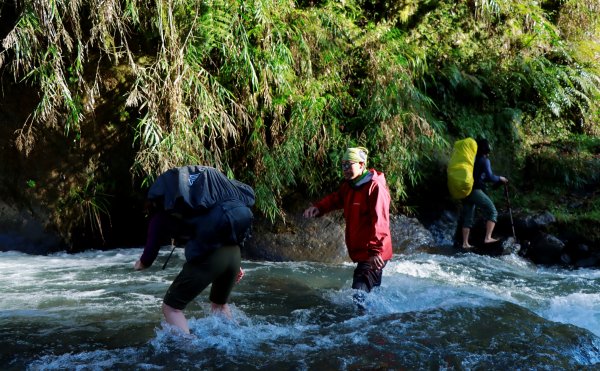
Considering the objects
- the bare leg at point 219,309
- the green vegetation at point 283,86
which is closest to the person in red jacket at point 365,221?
the bare leg at point 219,309

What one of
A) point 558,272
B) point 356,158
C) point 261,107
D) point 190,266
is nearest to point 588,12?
point 558,272

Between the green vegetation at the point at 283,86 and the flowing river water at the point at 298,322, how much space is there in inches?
72.5

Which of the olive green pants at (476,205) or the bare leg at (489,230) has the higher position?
the olive green pants at (476,205)

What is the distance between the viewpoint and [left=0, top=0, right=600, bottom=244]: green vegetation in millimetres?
8352

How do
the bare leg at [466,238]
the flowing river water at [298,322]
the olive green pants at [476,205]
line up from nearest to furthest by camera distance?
the flowing river water at [298,322] < the bare leg at [466,238] < the olive green pants at [476,205]

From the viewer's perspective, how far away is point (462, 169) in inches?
409

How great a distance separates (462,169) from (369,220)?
15.9 feet

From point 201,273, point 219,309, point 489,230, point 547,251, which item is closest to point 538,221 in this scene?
point 547,251

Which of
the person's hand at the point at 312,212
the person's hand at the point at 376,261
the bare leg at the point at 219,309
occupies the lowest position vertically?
the bare leg at the point at 219,309

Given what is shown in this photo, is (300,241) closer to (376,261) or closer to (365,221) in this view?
(365,221)

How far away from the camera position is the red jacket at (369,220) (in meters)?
5.94

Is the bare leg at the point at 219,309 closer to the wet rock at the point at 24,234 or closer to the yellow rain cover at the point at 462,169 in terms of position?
the wet rock at the point at 24,234

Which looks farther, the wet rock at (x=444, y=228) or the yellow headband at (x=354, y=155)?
the wet rock at (x=444, y=228)

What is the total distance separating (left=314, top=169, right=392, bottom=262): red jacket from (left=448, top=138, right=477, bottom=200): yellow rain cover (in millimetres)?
4617
